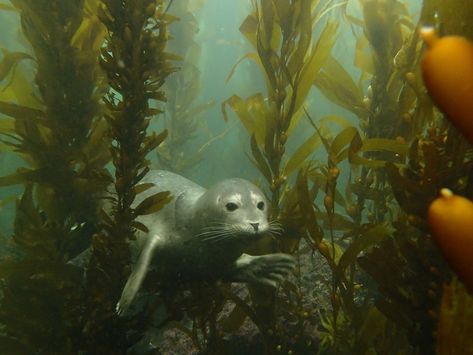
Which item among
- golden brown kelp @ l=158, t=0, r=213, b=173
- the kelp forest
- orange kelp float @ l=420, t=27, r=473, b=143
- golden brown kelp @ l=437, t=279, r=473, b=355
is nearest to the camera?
orange kelp float @ l=420, t=27, r=473, b=143

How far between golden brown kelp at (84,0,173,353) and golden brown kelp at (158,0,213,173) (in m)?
6.24

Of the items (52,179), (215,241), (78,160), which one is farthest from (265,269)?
(52,179)

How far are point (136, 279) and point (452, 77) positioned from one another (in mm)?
2427

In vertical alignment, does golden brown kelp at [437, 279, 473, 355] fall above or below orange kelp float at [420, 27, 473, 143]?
below

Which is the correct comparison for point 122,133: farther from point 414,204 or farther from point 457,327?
point 457,327

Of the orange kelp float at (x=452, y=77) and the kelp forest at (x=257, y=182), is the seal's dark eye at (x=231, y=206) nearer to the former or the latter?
the kelp forest at (x=257, y=182)

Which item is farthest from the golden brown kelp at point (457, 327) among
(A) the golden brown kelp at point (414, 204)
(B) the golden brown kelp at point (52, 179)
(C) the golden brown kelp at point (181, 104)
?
(C) the golden brown kelp at point (181, 104)

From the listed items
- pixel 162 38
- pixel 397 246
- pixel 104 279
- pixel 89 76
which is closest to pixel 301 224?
pixel 397 246

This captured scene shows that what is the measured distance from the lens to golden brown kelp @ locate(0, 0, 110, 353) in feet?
9.68

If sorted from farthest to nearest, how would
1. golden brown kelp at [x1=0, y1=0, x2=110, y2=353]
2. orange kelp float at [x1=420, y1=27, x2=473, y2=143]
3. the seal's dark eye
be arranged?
1. golden brown kelp at [x1=0, y1=0, x2=110, y2=353]
2. the seal's dark eye
3. orange kelp float at [x1=420, y1=27, x2=473, y2=143]

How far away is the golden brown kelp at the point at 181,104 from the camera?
8.97 m

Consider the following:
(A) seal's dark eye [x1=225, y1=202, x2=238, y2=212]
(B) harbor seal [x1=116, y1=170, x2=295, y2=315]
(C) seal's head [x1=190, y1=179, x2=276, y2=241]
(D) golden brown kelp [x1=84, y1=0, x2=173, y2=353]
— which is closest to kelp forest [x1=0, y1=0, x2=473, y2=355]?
(D) golden brown kelp [x1=84, y1=0, x2=173, y2=353]

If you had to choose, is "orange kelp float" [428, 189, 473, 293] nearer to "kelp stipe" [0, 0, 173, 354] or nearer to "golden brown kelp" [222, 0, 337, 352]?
"kelp stipe" [0, 0, 173, 354]

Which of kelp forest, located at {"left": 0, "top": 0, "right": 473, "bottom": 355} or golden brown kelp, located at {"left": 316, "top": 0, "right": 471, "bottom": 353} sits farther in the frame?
kelp forest, located at {"left": 0, "top": 0, "right": 473, "bottom": 355}
